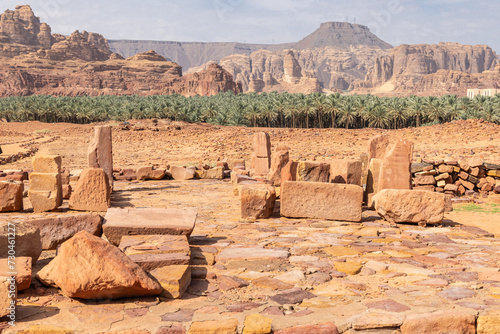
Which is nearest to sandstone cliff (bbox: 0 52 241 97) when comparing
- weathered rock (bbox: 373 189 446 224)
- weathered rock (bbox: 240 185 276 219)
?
weathered rock (bbox: 240 185 276 219)

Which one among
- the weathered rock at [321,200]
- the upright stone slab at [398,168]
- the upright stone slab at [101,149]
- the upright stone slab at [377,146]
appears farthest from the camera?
the upright stone slab at [101,149]

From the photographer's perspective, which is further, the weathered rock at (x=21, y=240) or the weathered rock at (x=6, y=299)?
the weathered rock at (x=21, y=240)

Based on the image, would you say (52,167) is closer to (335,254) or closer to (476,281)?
(335,254)

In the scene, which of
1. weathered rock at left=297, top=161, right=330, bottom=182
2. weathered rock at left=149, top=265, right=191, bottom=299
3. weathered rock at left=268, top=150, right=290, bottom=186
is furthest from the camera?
weathered rock at left=268, top=150, right=290, bottom=186

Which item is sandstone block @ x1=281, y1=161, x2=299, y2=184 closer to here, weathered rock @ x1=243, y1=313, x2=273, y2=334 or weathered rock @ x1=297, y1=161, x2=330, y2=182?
weathered rock @ x1=297, y1=161, x2=330, y2=182

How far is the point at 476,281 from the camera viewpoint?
466 cm

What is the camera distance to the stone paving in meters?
3.68

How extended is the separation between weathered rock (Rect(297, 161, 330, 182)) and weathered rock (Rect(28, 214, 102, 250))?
15.4 feet

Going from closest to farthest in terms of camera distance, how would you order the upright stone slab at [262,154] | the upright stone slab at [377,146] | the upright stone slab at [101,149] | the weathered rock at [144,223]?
1. the weathered rock at [144,223]
2. the upright stone slab at [377,146]
3. the upright stone slab at [101,149]
4. the upright stone slab at [262,154]

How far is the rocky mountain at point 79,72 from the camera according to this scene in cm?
10325

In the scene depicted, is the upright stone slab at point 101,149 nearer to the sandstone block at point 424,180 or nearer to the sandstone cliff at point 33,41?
the sandstone block at point 424,180

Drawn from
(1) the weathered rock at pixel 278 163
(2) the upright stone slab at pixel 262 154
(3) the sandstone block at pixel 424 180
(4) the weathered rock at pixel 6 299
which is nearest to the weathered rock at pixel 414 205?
(1) the weathered rock at pixel 278 163

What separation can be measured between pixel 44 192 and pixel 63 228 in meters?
3.66

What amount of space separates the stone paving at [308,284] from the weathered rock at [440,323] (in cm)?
6
